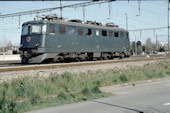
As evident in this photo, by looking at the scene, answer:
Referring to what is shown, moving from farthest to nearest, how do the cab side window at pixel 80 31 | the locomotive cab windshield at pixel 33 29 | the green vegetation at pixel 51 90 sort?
the cab side window at pixel 80 31 → the locomotive cab windshield at pixel 33 29 → the green vegetation at pixel 51 90

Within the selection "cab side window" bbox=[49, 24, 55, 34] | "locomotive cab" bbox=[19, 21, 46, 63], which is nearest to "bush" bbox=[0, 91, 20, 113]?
"locomotive cab" bbox=[19, 21, 46, 63]

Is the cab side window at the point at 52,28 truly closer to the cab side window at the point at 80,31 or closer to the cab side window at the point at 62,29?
the cab side window at the point at 62,29

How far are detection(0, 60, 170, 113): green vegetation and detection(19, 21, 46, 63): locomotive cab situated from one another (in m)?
7.31

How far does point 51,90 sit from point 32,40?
422 inches

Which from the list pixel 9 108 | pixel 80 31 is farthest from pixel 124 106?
pixel 80 31

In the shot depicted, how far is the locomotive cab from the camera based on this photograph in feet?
67.1

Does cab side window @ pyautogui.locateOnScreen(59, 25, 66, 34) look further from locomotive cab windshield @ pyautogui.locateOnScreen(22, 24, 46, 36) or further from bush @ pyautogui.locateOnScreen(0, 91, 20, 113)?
bush @ pyautogui.locateOnScreen(0, 91, 20, 113)

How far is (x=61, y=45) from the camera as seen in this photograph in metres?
22.1

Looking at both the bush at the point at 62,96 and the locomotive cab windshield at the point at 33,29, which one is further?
the locomotive cab windshield at the point at 33,29

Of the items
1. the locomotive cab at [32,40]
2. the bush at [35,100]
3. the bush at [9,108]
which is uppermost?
the locomotive cab at [32,40]

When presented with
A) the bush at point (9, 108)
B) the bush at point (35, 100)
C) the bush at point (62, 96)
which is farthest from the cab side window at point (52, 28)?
the bush at point (9, 108)

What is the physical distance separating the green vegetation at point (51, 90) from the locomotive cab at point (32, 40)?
7311 millimetres

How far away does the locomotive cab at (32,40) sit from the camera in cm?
2045

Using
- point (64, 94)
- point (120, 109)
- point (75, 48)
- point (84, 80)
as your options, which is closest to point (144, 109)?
point (120, 109)
